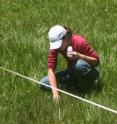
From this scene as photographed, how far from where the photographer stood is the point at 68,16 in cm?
966

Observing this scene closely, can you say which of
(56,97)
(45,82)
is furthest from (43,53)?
(56,97)

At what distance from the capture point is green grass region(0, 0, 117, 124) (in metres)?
5.49

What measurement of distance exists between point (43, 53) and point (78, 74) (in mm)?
1349

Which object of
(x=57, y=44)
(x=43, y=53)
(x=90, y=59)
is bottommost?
(x=43, y=53)

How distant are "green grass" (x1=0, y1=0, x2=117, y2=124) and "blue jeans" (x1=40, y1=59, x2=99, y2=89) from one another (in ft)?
0.47

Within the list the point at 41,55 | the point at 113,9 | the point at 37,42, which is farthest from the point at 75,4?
the point at 41,55

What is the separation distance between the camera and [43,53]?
759 centimetres

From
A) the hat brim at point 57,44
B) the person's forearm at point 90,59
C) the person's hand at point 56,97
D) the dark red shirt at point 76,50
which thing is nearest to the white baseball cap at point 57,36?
the hat brim at point 57,44

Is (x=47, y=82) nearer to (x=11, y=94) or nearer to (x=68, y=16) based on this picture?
(x=11, y=94)

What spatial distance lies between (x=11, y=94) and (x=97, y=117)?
120 centimetres

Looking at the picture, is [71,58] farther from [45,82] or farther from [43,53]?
[43,53]

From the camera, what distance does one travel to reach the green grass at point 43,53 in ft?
18.0

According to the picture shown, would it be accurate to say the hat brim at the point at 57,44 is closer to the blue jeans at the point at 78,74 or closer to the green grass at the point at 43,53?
the blue jeans at the point at 78,74

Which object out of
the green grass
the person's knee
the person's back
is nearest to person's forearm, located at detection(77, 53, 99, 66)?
the person's back
